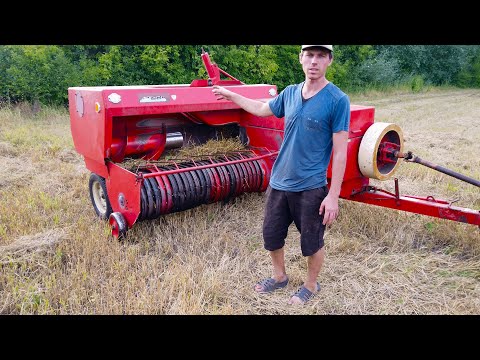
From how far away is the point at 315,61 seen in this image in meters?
2.39

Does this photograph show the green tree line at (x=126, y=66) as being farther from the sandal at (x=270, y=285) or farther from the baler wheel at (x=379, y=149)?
the sandal at (x=270, y=285)

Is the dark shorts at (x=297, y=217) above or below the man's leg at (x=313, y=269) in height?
above

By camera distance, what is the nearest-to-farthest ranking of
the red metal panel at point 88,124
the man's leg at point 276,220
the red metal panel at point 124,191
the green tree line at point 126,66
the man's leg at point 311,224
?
the man's leg at point 311,224 → the man's leg at point 276,220 → the red metal panel at point 124,191 → the red metal panel at point 88,124 → the green tree line at point 126,66

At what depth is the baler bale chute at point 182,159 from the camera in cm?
342

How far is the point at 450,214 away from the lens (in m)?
3.17

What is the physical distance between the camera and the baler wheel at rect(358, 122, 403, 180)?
3.44m

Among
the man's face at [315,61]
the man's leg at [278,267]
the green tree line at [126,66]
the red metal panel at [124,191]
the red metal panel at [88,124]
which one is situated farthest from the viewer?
the green tree line at [126,66]

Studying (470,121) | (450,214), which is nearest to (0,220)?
(450,214)

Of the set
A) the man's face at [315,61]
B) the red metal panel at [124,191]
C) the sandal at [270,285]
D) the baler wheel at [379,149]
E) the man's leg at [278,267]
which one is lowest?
the sandal at [270,285]

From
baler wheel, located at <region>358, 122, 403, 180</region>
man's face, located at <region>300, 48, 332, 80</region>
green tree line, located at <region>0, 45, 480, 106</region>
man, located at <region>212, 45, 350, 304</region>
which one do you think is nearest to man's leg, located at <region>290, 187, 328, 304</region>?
man, located at <region>212, 45, 350, 304</region>

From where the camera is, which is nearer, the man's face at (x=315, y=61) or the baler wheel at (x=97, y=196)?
the man's face at (x=315, y=61)

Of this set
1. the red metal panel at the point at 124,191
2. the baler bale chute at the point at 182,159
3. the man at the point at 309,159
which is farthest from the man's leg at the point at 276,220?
the red metal panel at the point at 124,191

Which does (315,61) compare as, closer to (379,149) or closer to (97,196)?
(379,149)

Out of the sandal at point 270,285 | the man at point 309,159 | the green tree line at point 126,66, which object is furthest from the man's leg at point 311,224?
the green tree line at point 126,66
